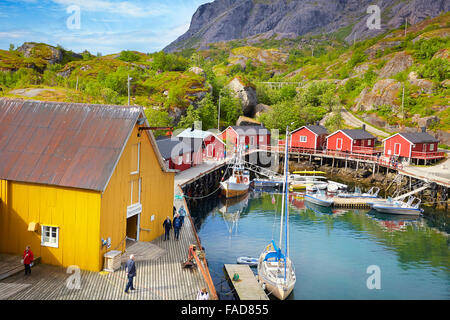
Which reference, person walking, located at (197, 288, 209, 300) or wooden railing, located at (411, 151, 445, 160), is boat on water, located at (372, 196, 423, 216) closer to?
wooden railing, located at (411, 151, 445, 160)

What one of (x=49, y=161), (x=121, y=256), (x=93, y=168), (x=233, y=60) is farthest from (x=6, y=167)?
(x=233, y=60)

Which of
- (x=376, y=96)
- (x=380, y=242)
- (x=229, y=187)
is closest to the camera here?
(x=380, y=242)

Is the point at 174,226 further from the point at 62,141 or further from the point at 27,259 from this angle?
the point at 27,259

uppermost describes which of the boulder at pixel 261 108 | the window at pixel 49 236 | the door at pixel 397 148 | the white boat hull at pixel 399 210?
the boulder at pixel 261 108

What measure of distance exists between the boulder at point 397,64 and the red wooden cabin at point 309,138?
4353 cm

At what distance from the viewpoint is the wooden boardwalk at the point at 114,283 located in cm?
1371

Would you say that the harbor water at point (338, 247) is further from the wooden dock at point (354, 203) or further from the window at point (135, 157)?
the window at point (135, 157)

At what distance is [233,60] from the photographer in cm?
15725

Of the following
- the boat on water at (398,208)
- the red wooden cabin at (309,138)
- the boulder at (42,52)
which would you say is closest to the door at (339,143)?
the red wooden cabin at (309,138)

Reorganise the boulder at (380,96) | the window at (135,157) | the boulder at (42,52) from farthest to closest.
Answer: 1. the boulder at (42,52)
2. the boulder at (380,96)
3. the window at (135,157)

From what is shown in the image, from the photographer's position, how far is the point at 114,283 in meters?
14.8

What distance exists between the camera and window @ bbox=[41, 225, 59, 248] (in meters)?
15.9

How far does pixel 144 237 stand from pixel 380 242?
20.3 m
